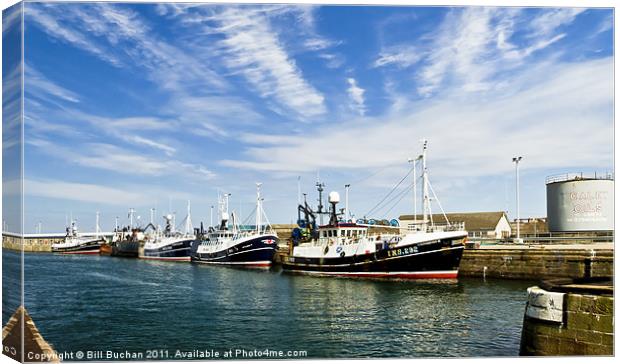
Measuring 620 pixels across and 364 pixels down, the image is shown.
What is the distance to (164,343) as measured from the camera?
54.1ft

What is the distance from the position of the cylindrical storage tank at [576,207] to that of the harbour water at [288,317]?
14.1 feet

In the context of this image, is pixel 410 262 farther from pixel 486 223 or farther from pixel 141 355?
pixel 486 223

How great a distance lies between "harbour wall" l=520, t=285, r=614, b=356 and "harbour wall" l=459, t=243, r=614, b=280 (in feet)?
61.6

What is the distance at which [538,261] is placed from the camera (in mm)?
34281

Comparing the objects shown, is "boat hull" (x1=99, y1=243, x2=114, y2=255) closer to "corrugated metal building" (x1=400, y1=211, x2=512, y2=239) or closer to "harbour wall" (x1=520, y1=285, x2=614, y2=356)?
"corrugated metal building" (x1=400, y1=211, x2=512, y2=239)

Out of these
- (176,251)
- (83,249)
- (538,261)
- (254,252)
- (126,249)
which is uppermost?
(538,261)

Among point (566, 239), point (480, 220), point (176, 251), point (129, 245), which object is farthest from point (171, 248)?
point (566, 239)

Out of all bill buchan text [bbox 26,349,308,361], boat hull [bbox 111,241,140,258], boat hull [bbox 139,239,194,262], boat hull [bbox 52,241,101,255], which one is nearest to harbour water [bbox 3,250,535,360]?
bill buchan text [bbox 26,349,308,361]

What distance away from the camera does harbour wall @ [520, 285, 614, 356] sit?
10.9 metres

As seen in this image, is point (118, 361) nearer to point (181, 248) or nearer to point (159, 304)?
point (159, 304)

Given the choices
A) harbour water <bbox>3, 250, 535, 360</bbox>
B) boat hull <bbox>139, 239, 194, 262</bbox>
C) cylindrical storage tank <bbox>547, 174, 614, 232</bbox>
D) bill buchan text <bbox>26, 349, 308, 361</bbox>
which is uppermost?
cylindrical storage tank <bbox>547, 174, 614, 232</bbox>

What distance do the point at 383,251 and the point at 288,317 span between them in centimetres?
1698

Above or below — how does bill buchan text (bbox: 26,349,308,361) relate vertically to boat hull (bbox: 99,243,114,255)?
above

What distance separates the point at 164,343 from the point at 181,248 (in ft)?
200
